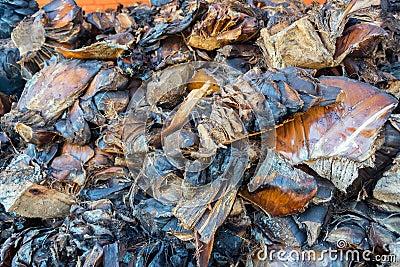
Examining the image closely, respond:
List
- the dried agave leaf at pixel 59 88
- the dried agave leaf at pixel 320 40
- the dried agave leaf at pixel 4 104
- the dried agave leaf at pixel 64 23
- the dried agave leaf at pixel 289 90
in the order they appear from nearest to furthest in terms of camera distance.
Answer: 1. the dried agave leaf at pixel 289 90
2. the dried agave leaf at pixel 320 40
3. the dried agave leaf at pixel 59 88
4. the dried agave leaf at pixel 64 23
5. the dried agave leaf at pixel 4 104

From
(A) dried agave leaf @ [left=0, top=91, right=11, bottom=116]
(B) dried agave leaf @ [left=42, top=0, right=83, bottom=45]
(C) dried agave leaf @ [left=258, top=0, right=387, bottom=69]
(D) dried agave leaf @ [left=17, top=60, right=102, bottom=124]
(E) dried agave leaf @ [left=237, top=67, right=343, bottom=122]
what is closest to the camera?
(E) dried agave leaf @ [left=237, top=67, right=343, bottom=122]

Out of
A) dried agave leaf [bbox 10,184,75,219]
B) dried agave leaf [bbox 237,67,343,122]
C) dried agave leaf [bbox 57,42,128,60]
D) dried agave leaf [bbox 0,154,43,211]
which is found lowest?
dried agave leaf [bbox 10,184,75,219]

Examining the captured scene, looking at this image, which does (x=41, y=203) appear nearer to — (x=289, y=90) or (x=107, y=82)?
(x=107, y=82)

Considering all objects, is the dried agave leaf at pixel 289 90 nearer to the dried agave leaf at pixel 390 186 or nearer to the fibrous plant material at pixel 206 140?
the fibrous plant material at pixel 206 140

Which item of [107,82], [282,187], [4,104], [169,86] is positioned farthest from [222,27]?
[4,104]

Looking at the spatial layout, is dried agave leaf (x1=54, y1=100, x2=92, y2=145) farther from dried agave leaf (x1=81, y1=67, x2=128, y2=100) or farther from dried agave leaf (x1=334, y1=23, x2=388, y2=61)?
dried agave leaf (x1=334, y1=23, x2=388, y2=61)

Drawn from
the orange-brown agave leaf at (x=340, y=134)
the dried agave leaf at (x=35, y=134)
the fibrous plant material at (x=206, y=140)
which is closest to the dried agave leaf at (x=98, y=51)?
the fibrous plant material at (x=206, y=140)

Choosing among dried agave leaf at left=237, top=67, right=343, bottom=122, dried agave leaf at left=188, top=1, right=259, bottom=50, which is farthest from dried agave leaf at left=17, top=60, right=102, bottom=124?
dried agave leaf at left=237, top=67, right=343, bottom=122
